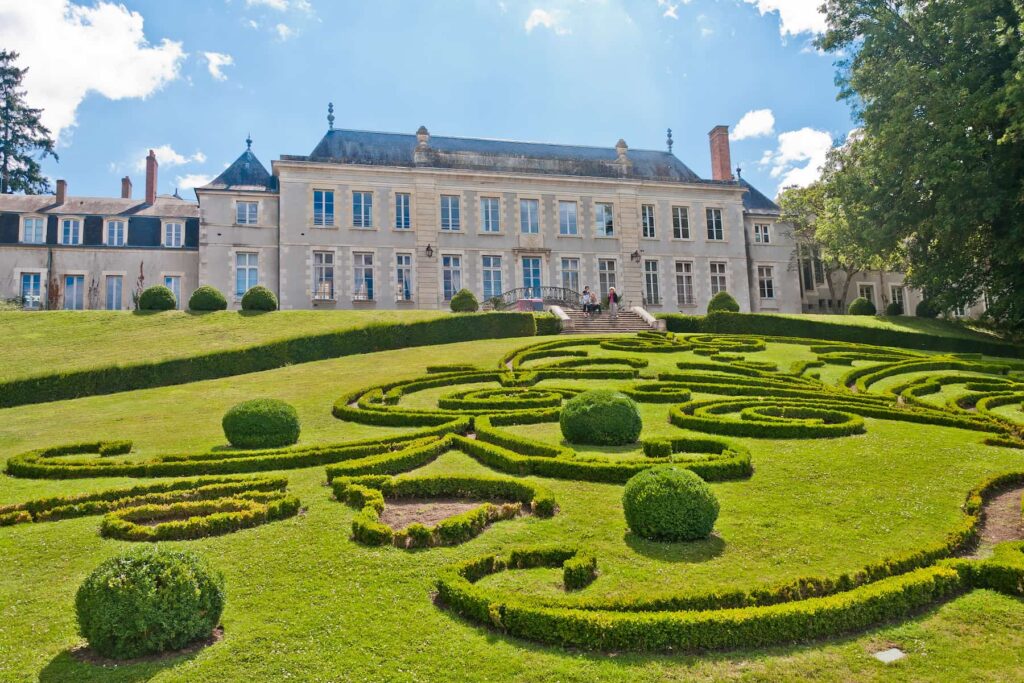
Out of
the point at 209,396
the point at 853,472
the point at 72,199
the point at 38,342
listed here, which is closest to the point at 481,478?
the point at 853,472

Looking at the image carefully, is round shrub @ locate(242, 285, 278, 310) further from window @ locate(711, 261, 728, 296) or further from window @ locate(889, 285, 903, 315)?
window @ locate(889, 285, 903, 315)

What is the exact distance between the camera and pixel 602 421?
10.2m

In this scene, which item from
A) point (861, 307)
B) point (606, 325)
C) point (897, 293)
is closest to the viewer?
point (606, 325)

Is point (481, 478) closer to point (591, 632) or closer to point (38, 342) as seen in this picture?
point (591, 632)

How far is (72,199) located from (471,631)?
138ft

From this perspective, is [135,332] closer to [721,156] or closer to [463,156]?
[463,156]

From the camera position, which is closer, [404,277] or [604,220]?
[404,277]

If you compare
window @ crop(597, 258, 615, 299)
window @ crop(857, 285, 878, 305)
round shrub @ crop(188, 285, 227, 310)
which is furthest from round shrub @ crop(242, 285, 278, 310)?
window @ crop(857, 285, 878, 305)

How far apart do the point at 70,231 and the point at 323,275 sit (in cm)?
1347

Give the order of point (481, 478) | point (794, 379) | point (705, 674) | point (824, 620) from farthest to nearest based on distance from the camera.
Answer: point (794, 379), point (481, 478), point (824, 620), point (705, 674)

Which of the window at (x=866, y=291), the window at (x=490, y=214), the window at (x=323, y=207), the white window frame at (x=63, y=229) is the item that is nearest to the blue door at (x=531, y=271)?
the window at (x=490, y=214)

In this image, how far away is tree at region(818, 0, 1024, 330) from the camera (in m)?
22.5

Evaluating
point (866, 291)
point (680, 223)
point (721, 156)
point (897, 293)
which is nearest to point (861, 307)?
point (680, 223)

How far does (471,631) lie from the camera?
528cm
